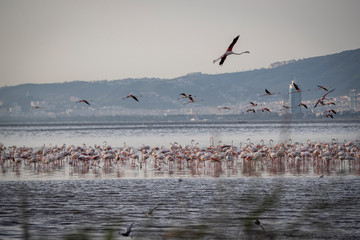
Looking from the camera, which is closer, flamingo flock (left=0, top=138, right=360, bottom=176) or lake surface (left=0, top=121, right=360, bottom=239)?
lake surface (left=0, top=121, right=360, bottom=239)

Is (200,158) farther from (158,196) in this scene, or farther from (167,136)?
(167,136)

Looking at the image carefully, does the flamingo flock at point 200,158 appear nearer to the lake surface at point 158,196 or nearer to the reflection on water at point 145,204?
the lake surface at point 158,196

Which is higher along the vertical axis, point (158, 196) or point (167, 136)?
point (158, 196)

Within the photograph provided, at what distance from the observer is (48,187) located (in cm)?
2017

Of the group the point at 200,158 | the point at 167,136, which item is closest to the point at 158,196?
the point at 200,158

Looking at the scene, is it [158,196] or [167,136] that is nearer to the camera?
[158,196]

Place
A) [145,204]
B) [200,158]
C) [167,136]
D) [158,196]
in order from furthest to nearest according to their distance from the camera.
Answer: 1. [167,136]
2. [200,158]
3. [158,196]
4. [145,204]

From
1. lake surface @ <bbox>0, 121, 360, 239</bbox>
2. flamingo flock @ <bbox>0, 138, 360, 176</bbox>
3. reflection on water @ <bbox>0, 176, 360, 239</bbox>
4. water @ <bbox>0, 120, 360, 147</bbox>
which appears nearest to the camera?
lake surface @ <bbox>0, 121, 360, 239</bbox>

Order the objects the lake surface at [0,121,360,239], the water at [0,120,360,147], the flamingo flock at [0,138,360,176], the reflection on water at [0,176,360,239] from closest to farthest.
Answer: the lake surface at [0,121,360,239] < the reflection on water at [0,176,360,239] < the flamingo flock at [0,138,360,176] < the water at [0,120,360,147]

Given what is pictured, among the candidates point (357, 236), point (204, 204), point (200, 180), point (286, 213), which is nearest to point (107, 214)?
point (204, 204)

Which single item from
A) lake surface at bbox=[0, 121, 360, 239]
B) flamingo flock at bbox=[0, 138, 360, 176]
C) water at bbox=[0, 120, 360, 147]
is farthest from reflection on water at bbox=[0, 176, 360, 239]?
flamingo flock at bbox=[0, 138, 360, 176]

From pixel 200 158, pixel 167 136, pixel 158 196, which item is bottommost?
pixel 167 136

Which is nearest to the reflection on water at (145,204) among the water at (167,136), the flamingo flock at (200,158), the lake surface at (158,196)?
the lake surface at (158,196)

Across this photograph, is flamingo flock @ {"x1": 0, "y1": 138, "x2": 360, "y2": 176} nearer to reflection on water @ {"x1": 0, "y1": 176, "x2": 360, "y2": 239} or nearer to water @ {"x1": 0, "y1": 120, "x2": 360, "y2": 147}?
water @ {"x1": 0, "y1": 120, "x2": 360, "y2": 147}
